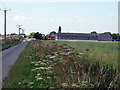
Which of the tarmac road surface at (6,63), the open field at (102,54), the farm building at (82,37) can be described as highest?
the farm building at (82,37)

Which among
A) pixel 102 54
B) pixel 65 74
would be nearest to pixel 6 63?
pixel 102 54

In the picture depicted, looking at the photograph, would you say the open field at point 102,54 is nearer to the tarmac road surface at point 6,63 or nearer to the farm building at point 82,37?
the tarmac road surface at point 6,63

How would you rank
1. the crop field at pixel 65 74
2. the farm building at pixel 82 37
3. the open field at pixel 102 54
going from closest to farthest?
the crop field at pixel 65 74 < the open field at pixel 102 54 < the farm building at pixel 82 37

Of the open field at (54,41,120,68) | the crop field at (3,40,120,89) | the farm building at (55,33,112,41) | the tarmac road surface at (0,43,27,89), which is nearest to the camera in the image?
the crop field at (3,40,120,89)

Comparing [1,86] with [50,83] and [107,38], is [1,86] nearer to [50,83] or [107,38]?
[50,83]

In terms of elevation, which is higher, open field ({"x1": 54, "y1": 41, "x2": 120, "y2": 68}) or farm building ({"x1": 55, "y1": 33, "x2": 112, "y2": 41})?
farm building ({"x1": 55, "y1": 33, "x2": 112, "y2": 41})

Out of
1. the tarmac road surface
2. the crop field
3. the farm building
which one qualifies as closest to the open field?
the crop field

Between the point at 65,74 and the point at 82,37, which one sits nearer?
the point at 65,74

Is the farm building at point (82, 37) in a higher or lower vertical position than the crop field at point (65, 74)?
higher

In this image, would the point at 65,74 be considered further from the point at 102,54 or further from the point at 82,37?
the point at 82,37

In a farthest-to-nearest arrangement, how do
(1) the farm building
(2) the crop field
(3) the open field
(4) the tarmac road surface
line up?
(1) the farm building
(3) the open field
(4) the tarmac road surface
(2) the crop field

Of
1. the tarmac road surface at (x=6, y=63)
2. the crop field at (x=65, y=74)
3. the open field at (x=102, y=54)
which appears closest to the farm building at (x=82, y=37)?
the open field at (x=102, y=54)

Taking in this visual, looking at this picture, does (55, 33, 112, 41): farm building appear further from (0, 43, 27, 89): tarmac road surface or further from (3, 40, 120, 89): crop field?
(3, 40, 120, 89): crop field

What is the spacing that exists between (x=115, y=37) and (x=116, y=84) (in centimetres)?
14995
